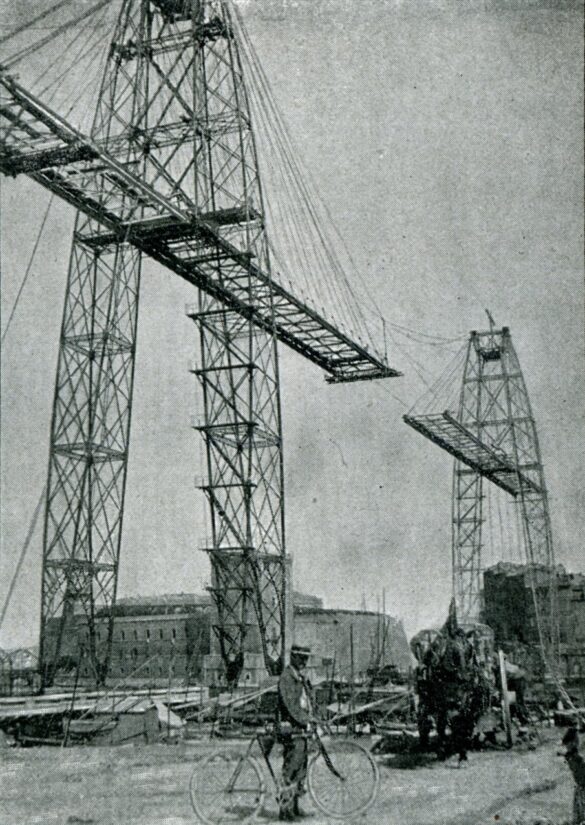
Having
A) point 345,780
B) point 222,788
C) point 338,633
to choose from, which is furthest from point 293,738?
point 338,633

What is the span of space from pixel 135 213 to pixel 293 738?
1685 cm

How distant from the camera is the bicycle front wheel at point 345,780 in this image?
6536 mm

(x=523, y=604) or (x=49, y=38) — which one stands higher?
(x=49, y=38)

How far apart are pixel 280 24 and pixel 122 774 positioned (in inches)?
347

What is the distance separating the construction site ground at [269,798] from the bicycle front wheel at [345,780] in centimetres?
24

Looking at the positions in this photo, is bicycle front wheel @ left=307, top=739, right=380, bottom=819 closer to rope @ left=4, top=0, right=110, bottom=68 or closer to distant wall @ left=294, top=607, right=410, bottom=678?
rope @ left=4, top=0, right=110, bottom=68

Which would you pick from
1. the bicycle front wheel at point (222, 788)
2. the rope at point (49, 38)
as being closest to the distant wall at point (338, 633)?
the rope at point (49, 38)

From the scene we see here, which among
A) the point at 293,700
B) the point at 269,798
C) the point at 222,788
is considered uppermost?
the point at 293,700

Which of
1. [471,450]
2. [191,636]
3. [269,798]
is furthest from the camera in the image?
[191,636]

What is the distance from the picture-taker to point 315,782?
6621 mm

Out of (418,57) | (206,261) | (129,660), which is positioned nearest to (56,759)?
(418,57)

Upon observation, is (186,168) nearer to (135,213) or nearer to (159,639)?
(135,213)

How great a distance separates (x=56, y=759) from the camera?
11977 millimetres

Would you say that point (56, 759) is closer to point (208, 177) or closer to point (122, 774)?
point (122, 774)
